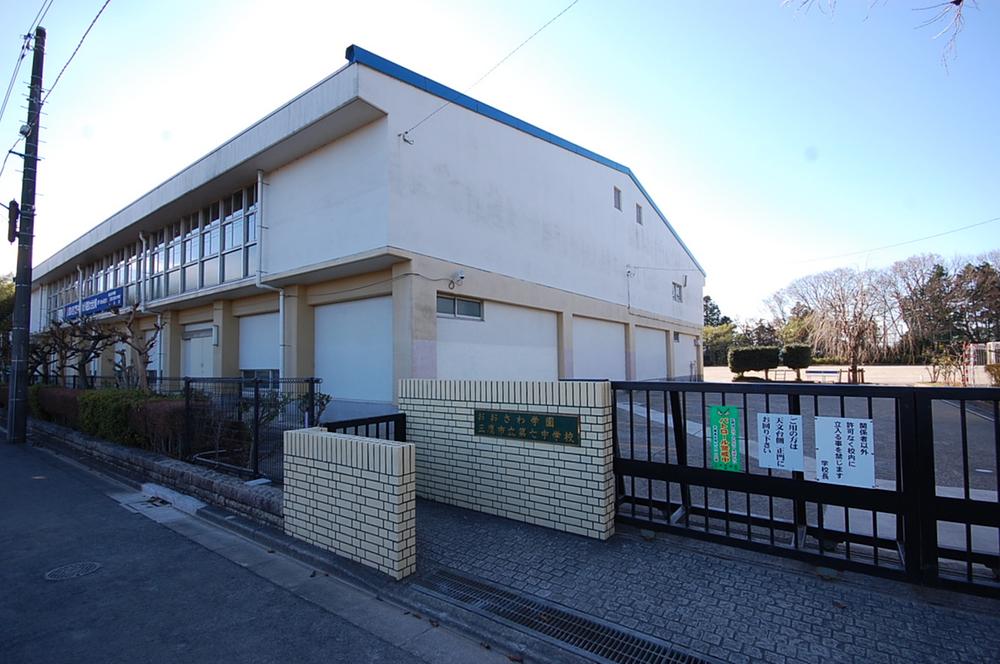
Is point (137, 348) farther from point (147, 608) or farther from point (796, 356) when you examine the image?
point (796, 356)

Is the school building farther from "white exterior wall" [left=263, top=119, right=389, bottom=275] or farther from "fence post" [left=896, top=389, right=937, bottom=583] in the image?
"fence post" [left=896, top=389, right=937, bottom=583]

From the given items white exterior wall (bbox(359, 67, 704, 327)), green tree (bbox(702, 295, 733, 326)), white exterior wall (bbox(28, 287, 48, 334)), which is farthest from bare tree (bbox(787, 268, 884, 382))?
white exterior wall (bbox(28, 287, 48, 334))

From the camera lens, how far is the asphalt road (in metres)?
3.18

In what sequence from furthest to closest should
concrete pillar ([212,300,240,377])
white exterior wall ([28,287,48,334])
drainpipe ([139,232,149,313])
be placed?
white exterior wall ([28,287,48,334]), drainpipe ([139,232,149,313]), concrete pillar ([212,300,240,377])

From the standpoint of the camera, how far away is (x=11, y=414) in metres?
12.4

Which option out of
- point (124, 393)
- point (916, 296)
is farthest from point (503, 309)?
point (916, 296)

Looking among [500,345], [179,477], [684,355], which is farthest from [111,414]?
[684,355]

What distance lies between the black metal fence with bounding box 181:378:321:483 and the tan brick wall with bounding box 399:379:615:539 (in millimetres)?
1714

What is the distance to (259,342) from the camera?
13914mm

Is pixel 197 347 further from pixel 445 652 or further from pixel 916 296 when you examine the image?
pixel 916 296

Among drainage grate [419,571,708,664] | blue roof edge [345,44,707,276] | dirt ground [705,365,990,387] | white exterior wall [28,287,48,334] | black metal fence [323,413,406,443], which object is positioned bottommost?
drainage grate [419,571,708,664]

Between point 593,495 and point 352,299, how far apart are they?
8321 millimetres

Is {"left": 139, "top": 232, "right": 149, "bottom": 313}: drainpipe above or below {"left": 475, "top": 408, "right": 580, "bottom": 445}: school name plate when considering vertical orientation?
above

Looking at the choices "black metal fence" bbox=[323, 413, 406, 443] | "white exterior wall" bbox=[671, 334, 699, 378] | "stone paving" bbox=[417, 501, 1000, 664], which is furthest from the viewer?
"white exterior wall" bbox=[671, 334, 699, 378]
